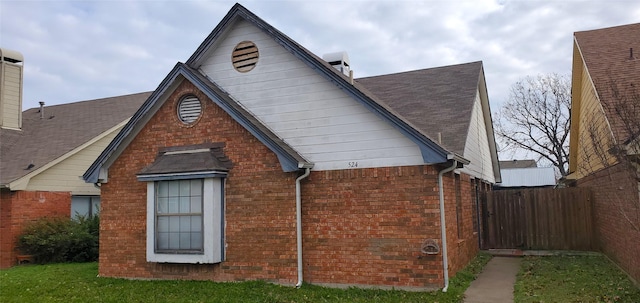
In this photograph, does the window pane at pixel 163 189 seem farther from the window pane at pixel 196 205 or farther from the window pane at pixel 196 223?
the window pane at pixel 196 223

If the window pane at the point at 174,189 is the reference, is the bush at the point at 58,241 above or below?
below

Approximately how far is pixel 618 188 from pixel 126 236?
11.3 m

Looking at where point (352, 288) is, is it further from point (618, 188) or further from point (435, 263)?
point (618, 188)

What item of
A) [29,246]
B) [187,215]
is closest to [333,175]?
[187,215]

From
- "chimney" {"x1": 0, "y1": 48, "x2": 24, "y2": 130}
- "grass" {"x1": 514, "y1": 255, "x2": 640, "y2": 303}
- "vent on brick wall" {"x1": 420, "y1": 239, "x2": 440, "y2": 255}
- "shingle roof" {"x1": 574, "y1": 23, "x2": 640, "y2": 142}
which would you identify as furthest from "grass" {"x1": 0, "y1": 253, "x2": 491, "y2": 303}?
"chimney" {"x1": 0, "y1": 48, "x2": 24, "y2": 130}

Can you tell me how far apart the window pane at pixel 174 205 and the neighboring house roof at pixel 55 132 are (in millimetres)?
7638

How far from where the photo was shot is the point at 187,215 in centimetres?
1124

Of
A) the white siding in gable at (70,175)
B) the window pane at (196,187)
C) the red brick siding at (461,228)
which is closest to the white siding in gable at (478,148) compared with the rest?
the red brick siding at (461,228)

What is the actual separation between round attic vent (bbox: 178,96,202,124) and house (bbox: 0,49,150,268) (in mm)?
7602

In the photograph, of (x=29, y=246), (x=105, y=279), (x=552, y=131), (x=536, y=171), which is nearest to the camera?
(x=105, y=279)

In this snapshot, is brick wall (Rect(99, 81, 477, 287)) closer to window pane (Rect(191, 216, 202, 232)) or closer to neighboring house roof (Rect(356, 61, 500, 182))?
window pane (Rect(191, 216, 202, 232))

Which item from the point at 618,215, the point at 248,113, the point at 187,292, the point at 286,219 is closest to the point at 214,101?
the point at 248,113

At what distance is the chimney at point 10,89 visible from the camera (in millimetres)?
19750

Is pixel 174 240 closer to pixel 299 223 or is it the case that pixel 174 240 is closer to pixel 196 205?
pixel 196 205
